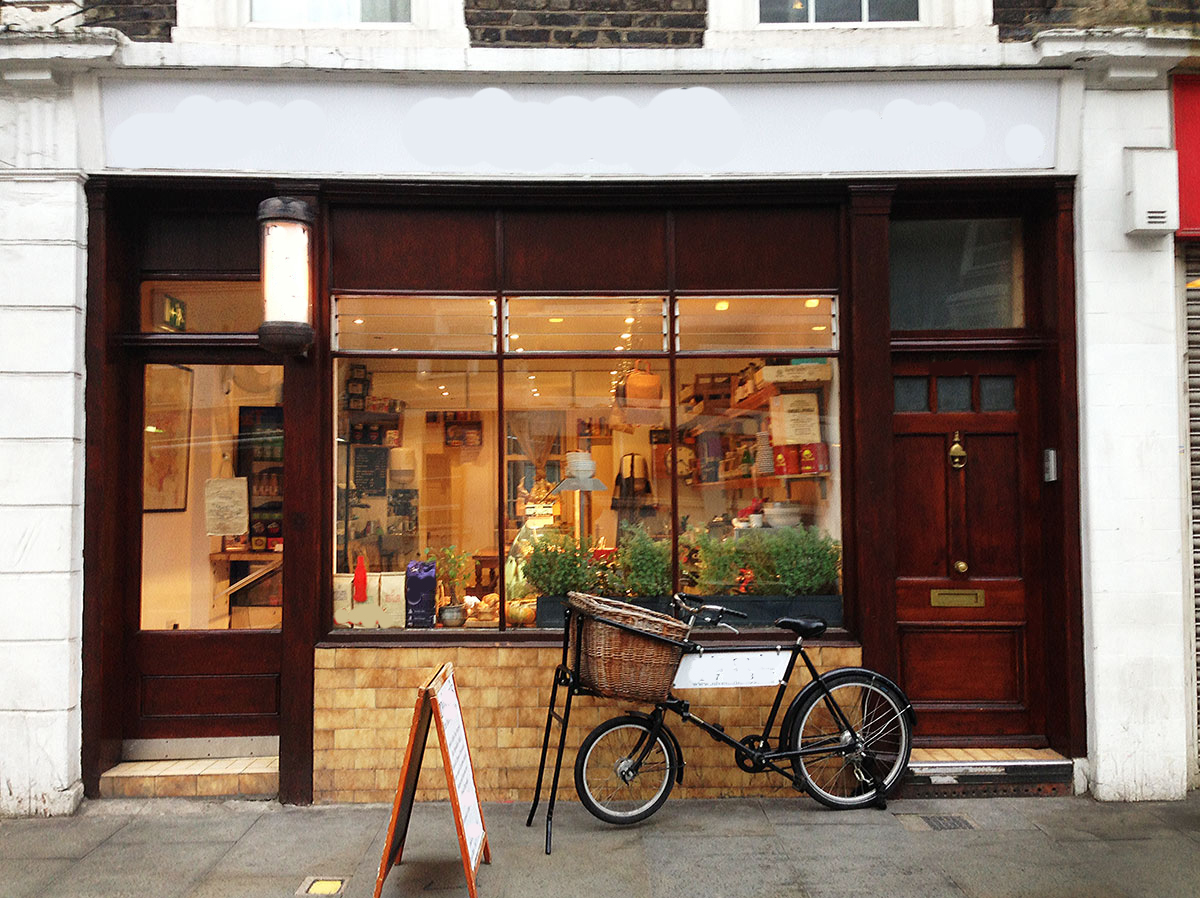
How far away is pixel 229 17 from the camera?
18.7ft

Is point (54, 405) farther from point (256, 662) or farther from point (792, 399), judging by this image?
point (792, 399)

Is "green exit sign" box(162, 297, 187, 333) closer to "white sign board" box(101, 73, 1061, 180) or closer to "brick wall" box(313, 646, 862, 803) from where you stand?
"white sign board" box(101, 73, 1061, 180)

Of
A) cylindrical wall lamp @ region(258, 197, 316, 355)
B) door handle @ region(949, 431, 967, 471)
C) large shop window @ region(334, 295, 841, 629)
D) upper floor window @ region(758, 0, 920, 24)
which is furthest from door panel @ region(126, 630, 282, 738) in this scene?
upper floor window @ region(758, 0, 920, 24)

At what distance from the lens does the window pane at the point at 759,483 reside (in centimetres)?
586

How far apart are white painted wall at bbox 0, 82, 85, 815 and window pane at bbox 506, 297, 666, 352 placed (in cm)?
290

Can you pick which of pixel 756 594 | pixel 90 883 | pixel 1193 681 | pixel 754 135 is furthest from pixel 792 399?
pixel 90 883

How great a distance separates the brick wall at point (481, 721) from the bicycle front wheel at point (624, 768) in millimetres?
469

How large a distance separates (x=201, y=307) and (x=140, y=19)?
192 cm

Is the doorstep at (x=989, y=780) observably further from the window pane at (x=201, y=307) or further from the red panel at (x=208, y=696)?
the window pane at (x=201, y=307)

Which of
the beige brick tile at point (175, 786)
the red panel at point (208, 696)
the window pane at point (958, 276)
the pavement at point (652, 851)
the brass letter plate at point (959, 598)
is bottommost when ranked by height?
the pavement at point (652, 851)

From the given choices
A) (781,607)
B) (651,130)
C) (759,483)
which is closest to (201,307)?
(651,130)

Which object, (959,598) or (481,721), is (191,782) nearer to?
(481,721)

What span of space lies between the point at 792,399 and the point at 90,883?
5.05 meters

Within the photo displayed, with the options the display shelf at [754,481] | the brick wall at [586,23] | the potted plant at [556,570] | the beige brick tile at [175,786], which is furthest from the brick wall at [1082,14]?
the beige brick tile at [175,786]
